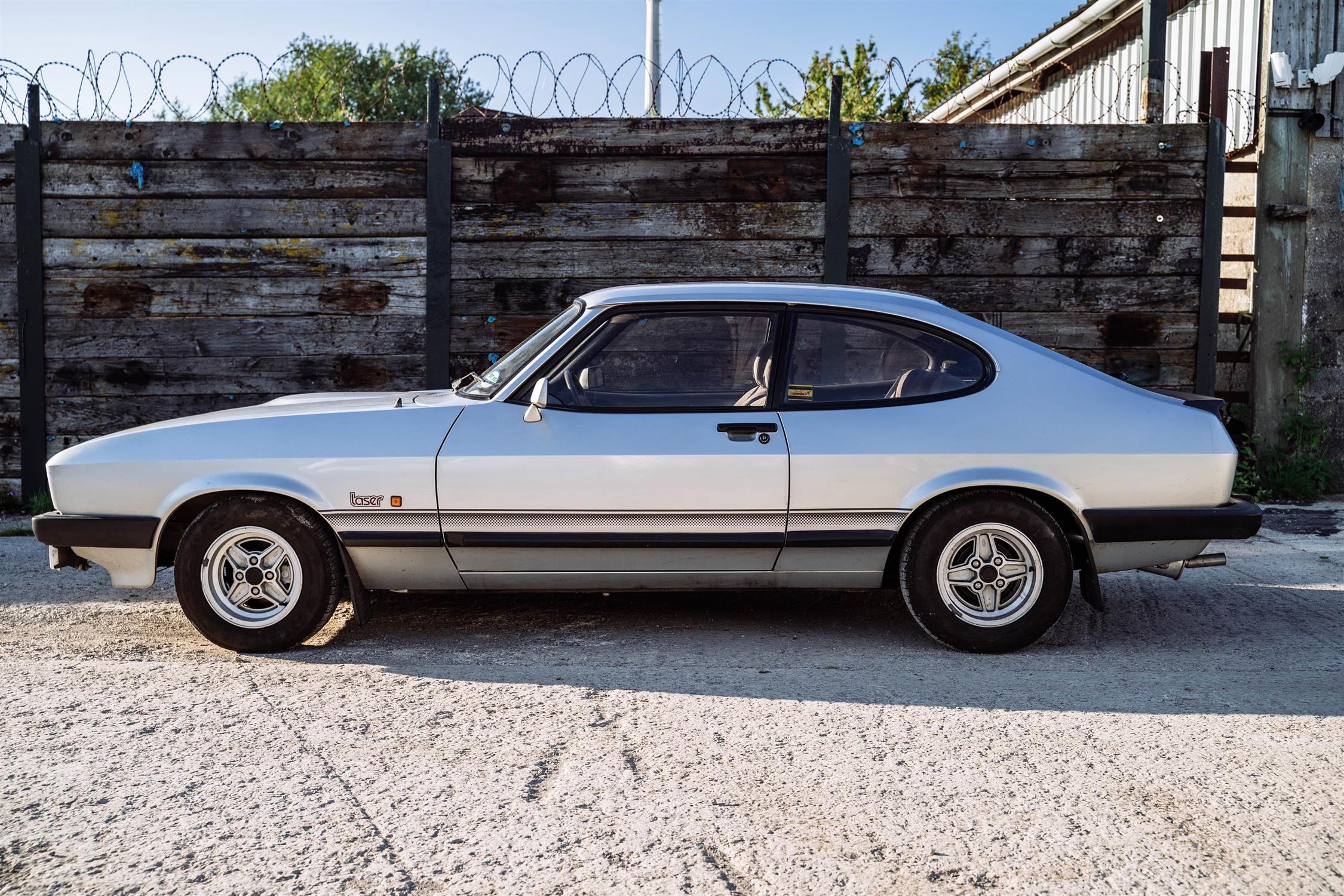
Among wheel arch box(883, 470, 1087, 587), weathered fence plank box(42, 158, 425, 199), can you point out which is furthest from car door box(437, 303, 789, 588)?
weathered fence plank box(42, 158, 425, 199)

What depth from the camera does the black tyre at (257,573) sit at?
4520mm

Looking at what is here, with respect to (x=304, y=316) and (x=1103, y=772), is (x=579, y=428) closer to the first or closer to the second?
(x=1103, y=772)

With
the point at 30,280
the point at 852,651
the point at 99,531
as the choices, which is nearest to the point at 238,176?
the point at 30,280

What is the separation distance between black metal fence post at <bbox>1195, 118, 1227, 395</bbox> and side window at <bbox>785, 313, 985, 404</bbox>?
4.06 meters

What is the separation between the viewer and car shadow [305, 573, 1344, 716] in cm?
413

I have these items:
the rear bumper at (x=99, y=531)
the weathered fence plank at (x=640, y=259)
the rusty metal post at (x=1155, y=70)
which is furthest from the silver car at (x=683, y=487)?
the rusty metal post at (x=1155, y=70)

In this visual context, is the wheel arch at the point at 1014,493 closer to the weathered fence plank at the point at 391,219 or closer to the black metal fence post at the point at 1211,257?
the weathered fence plank at the point at 391,219

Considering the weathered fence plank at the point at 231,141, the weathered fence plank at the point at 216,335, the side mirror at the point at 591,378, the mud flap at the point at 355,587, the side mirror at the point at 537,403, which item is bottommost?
the mud flap at the point at 355,587

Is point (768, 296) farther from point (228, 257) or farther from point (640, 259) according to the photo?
point (228, 257)

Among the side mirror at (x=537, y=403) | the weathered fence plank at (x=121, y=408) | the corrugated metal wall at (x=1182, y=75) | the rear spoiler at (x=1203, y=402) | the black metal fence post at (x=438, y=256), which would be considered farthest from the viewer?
the corrugated metal wall at (x=1182, y=75)

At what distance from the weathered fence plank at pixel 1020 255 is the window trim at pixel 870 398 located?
129 inches

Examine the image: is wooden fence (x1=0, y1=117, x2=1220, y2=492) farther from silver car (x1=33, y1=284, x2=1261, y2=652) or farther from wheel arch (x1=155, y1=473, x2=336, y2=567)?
wheel arch (x1=155, y1=473, x2=336, y2=567)

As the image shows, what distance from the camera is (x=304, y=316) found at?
7.88 meters

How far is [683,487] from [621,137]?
160 inches
